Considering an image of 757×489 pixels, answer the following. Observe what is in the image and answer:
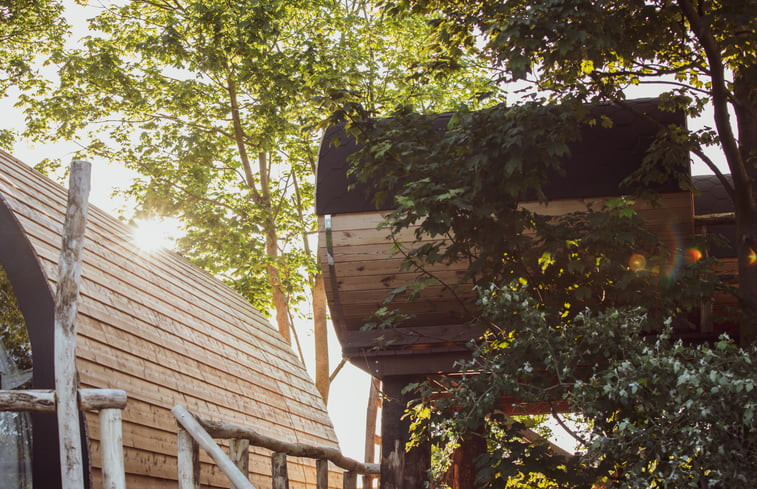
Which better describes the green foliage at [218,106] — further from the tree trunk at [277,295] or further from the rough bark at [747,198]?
the rough bark at [747,198]

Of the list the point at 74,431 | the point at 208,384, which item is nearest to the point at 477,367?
the point at 208,384

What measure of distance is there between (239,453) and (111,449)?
3.41ft

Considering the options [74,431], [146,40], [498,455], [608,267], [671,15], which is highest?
[146,40]

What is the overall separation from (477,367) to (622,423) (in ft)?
4.32

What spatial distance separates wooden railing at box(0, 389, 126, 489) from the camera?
3.64m

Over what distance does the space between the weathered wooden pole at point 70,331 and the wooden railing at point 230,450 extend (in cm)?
58

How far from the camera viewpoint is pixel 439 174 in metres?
5.37

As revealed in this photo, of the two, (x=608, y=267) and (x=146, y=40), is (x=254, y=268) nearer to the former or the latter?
(x=146, y=40)

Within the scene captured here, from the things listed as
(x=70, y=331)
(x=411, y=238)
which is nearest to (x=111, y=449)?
(x=70, y=331)

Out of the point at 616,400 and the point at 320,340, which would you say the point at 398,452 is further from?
the point at 320,340

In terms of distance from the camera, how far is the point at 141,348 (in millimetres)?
5191

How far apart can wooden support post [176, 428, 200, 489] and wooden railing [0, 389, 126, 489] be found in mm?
360

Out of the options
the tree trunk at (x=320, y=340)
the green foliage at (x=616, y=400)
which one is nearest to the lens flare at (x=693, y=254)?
the green foliage at (x=616, y=400)

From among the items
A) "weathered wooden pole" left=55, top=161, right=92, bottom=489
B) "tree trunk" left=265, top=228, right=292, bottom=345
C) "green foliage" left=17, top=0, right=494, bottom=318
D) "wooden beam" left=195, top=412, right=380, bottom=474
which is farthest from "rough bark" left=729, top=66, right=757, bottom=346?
"tree trunk" left=265, top=228, right=292, bottom=345
